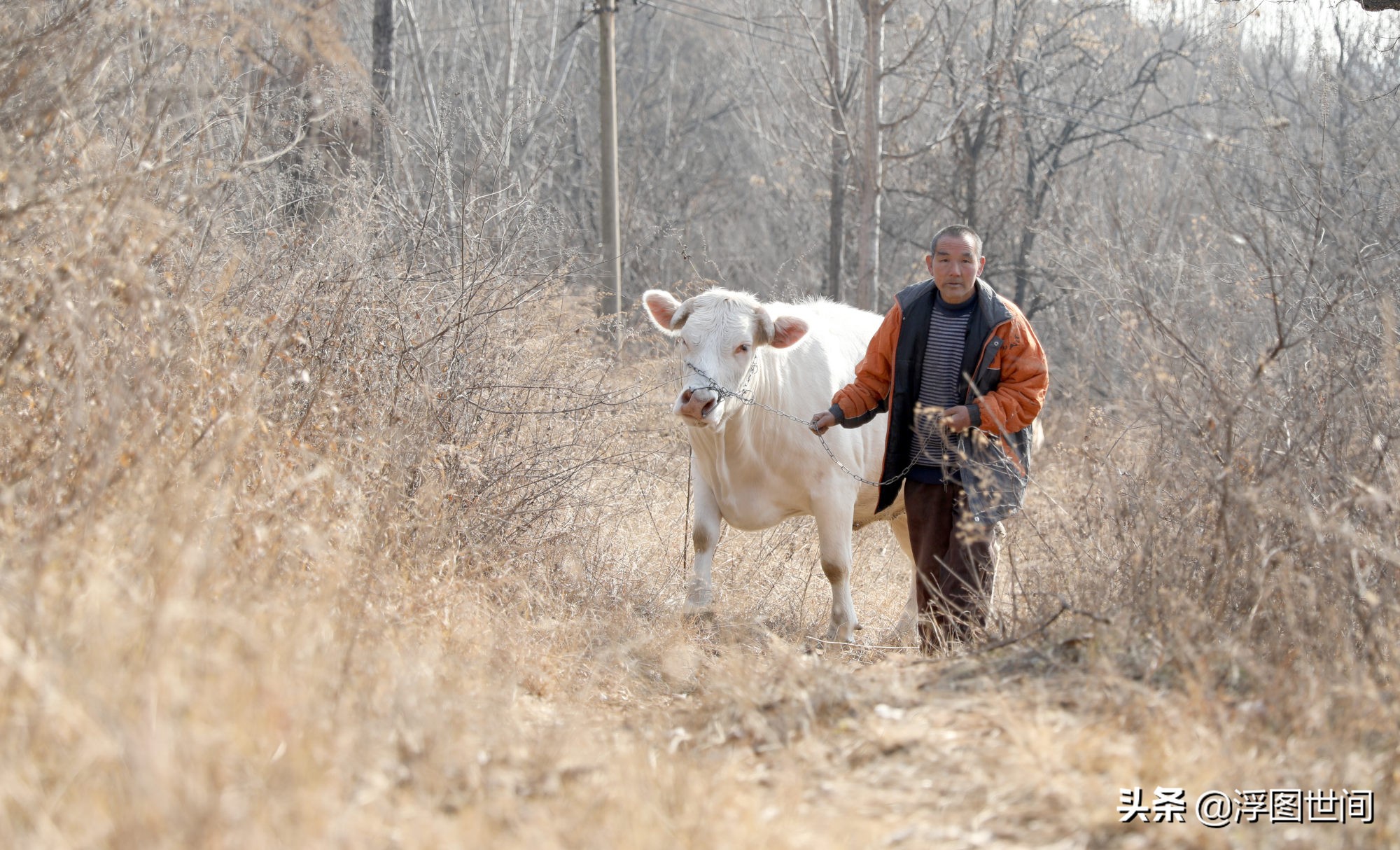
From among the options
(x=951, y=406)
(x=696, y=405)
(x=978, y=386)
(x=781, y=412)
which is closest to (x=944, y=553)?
(x=951, y=406)

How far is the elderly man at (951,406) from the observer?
5.64 metres

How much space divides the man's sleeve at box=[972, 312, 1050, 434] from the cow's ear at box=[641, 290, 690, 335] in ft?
5.68

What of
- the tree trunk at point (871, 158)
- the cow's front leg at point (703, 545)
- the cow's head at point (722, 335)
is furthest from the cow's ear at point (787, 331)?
the tree trunk at point (871, 158)

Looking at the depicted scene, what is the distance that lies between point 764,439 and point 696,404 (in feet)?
3.40

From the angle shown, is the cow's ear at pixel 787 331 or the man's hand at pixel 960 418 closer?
the man's hand at pixel 960 418

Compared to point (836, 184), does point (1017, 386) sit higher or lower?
higher

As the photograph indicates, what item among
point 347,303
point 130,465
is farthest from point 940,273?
point 130,465

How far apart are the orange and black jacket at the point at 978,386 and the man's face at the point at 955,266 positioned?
8cm

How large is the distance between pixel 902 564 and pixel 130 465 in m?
6.70

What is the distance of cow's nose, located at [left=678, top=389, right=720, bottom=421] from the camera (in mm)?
5762

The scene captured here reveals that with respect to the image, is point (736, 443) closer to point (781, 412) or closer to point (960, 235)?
point (781, 412)

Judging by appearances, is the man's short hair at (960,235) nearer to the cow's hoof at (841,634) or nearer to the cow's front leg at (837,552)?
the cow's front leg at (837,552)

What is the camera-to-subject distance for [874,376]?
20.2 ft

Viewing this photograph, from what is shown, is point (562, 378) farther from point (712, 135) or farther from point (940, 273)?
point (712, 135)
